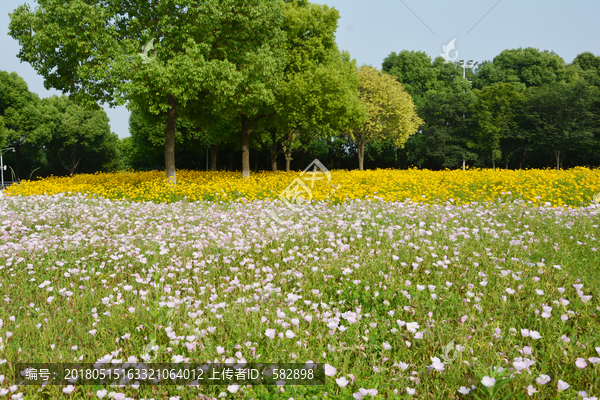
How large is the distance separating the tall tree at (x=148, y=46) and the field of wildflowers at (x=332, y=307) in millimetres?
9013

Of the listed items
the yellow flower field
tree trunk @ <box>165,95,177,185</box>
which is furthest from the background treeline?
the yellow flower field

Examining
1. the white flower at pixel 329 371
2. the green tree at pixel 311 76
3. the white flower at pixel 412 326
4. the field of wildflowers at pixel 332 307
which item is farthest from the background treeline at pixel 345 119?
the white flower at pixel 329 371

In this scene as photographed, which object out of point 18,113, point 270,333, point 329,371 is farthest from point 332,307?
point 18,113

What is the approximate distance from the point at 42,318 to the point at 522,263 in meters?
5.85

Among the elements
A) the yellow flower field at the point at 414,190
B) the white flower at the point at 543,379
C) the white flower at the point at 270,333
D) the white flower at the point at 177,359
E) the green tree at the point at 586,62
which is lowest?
the white flower at the point at 177,359

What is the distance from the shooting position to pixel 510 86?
1839 inches

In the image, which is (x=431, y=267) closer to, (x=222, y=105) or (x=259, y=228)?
(x=259, y=228)

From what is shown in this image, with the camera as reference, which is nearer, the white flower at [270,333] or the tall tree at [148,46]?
the white flower at [270,333]

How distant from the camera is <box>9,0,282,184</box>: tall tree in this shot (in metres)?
14.8

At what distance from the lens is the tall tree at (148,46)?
14.8 m

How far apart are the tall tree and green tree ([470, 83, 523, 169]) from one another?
38100 millimetres

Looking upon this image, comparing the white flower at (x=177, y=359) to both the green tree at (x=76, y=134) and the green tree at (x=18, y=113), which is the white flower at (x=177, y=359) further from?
the green tree at (x=76, y=134)

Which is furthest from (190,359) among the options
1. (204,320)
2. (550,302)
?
(550,302)

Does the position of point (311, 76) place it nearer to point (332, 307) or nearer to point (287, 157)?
point (287, 157)
